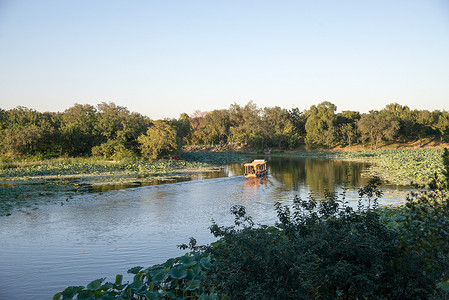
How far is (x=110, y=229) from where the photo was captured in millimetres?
14961

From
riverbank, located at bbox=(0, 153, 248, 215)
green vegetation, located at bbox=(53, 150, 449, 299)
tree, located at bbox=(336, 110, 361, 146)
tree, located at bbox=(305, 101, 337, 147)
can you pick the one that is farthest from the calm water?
tree, located at bbox=(336, 110, 361, 146)

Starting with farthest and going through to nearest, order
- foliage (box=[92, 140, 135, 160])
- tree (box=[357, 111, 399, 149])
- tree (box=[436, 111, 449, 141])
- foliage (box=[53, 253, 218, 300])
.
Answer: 1. tree (box=[357, 111, 399, 149])
2. tree (box=[436, 111, 449, 141])
3. foliage (box=[92, 140, 135, 160])
4. foliage (box=[53, 253, 218, 300])

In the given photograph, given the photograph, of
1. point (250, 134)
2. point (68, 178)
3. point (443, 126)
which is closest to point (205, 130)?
point (250, 134)

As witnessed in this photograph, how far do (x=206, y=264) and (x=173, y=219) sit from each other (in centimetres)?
906

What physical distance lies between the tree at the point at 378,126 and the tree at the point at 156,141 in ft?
154

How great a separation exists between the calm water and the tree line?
2338cm

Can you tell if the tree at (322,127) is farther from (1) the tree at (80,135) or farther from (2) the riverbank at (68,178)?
(1) the tree at (80,135)

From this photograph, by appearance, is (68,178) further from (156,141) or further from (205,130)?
(205,130)

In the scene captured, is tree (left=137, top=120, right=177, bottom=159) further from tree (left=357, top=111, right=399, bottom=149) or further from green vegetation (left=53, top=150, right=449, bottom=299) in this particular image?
tree (left=357, top=111, right=399, bottom=149)

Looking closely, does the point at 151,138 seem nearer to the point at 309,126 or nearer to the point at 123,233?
the point at 123,233

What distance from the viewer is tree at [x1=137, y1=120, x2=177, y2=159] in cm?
4651

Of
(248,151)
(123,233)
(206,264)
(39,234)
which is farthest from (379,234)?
(248,151)

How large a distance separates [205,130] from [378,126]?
4510 centimetres

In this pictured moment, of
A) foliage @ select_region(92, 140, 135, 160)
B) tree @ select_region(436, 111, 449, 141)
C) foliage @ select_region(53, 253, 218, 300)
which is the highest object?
tree @ select_region(436, 111, 449, 141)
